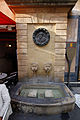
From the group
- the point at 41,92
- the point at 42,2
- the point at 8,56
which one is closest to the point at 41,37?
the point at 42,2

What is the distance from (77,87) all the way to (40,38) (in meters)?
3.91

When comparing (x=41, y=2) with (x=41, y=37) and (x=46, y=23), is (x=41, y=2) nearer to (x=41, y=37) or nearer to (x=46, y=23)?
(x=46, y=23)

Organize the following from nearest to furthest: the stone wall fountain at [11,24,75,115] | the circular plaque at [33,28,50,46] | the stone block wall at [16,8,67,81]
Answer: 1. the stone wall fountain at [11,24,75,115]
2. the stone block wall at [16,8,67,81]
3. the circular plaque at [33,28,50,46]

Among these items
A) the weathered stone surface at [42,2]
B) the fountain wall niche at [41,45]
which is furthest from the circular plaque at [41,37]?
the weathered stone surface at [42,2]

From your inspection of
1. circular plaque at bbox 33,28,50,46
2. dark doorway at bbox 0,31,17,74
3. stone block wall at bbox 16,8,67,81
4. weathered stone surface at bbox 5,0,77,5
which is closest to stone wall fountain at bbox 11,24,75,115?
circular plaque at bbox 33,28,50,46

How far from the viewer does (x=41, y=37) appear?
4.68 meters

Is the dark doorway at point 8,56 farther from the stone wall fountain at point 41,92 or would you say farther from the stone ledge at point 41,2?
the stone ledge at point 41,2

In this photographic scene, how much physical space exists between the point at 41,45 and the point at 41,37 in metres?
0.45

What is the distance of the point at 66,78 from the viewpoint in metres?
5.48

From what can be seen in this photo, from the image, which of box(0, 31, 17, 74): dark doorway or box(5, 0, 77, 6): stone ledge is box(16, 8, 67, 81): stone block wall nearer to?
box(5, 0, 77, 6): stone ledge

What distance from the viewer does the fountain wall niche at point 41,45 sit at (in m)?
4.36

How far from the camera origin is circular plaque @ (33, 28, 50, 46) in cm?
464

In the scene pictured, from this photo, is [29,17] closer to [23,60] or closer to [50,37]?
[50,37]

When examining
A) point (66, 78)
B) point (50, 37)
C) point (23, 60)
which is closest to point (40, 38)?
point (50, 37)
